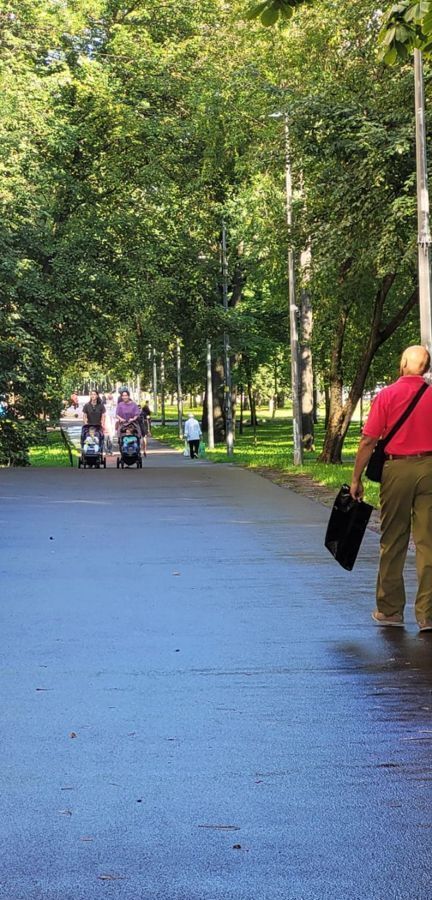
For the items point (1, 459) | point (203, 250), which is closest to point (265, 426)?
point (203, 250)

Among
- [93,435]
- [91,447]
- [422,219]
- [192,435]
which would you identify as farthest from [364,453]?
[192,435]

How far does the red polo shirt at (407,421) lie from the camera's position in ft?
31.0

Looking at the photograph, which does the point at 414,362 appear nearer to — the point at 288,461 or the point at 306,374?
the point at 288,461

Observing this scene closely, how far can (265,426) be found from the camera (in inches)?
3300

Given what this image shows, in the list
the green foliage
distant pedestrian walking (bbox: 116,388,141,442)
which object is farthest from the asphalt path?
distant pedestrian walking (bbox: 116,388,141,442)

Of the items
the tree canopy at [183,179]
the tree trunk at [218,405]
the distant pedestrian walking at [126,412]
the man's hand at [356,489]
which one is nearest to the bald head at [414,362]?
the man's hand at [356,489]

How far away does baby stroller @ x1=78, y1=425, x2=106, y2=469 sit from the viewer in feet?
116

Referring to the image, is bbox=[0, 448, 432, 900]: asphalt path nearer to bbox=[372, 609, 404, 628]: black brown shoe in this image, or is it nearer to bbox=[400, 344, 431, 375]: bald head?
bbox=[372, 609, 404, 628]: black brown shoe

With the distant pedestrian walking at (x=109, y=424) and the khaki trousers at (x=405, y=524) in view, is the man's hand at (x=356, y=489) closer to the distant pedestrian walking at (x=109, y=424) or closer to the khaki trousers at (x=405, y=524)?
the khaki trousers at (x=405, y=524)

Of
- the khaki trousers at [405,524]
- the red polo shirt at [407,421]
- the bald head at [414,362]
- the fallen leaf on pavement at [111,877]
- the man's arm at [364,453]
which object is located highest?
the bald head at [414,362]

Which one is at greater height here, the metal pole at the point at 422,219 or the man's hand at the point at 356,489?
the metal pole at the point at 422,219

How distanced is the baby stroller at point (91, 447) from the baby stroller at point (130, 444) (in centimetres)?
69

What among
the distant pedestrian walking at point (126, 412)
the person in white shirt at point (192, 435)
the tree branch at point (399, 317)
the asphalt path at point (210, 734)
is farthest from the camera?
the person in white shirt at point (192, 435)

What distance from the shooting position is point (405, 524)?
31.6 feet
